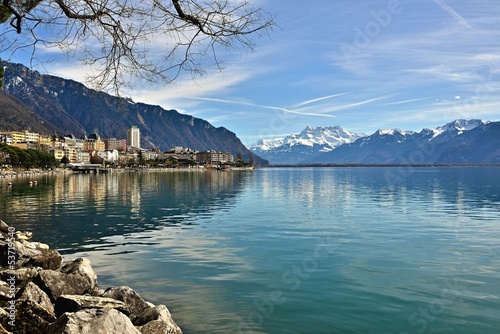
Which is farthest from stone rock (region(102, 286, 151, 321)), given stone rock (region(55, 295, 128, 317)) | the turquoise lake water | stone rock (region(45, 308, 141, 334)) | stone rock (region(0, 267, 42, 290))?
stone rock (region(45, 308, 141, 334))

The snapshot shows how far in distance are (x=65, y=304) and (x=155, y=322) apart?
10.4 ft

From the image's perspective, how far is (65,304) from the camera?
12.7 m

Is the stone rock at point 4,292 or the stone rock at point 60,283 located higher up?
the stone rock at point 4,292

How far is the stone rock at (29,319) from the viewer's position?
33.2 feet

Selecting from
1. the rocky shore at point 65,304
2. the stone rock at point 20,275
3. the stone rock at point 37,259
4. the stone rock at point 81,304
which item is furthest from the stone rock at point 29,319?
the stone rock at point 37,259

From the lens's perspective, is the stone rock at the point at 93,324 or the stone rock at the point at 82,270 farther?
the stone rock at the point at 82,270

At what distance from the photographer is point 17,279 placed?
15.7 metres

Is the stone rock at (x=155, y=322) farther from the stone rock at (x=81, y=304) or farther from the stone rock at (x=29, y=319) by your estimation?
the stone rock at (x=29, y=319)

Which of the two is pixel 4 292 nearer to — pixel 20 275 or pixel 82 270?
pixel 82 270

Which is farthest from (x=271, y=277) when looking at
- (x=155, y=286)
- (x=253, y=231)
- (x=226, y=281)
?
(x=253, y=231)

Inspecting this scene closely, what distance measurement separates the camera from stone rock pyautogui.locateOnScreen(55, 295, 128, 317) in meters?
12.5

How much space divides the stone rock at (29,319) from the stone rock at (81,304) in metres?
1.41

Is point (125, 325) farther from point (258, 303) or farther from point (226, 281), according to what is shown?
point (226, 281)

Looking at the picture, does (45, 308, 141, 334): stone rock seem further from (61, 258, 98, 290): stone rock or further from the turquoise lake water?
(61, 258, 98, 290): stone rock
